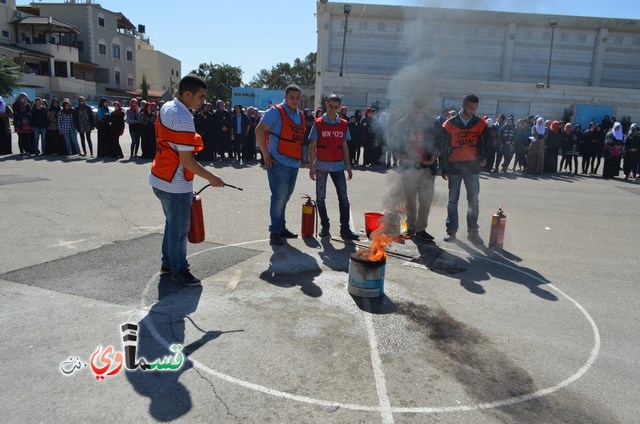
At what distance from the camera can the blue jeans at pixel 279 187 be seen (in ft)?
22.2

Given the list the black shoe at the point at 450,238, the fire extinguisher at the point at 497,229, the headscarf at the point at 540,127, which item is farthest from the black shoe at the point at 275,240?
the headscarf at the point at 540,127

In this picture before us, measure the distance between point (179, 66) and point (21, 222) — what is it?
90.1 meters

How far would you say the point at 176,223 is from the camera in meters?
5.04

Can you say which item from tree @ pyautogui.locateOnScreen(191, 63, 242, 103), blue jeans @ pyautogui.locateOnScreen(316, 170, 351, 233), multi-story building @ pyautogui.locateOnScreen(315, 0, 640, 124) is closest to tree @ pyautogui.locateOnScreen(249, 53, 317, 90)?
tree @ pyautogui.locateOnScreen(191, 63, 242, 103)

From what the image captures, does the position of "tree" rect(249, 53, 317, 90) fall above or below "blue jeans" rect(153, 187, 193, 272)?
above

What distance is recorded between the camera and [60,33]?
5575cm

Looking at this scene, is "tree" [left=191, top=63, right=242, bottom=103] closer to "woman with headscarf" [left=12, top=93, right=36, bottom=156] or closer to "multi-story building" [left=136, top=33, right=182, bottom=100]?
"multi-story building" [left=136, top=33, right=182, bottom=100]

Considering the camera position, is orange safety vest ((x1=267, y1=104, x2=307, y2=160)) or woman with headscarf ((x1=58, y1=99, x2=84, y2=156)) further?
woman with headscarf ((x1=58, y1=99, x2=84, y2=156))

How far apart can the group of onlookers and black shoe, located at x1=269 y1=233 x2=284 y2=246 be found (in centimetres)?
1073

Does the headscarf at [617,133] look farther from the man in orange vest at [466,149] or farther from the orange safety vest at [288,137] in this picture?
the orange safety vest at [288,137]

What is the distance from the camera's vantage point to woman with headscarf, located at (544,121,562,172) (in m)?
17.4

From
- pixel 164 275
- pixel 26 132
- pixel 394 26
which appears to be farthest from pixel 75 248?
pixel 394 26

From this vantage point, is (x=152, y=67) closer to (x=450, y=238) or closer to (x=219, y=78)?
(x=219, y=78)

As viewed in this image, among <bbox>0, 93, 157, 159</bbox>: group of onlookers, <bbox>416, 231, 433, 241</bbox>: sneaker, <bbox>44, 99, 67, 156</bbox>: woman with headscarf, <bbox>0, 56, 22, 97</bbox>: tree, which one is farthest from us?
<bbox>0, 56, 22, 97</bbox>: tree
